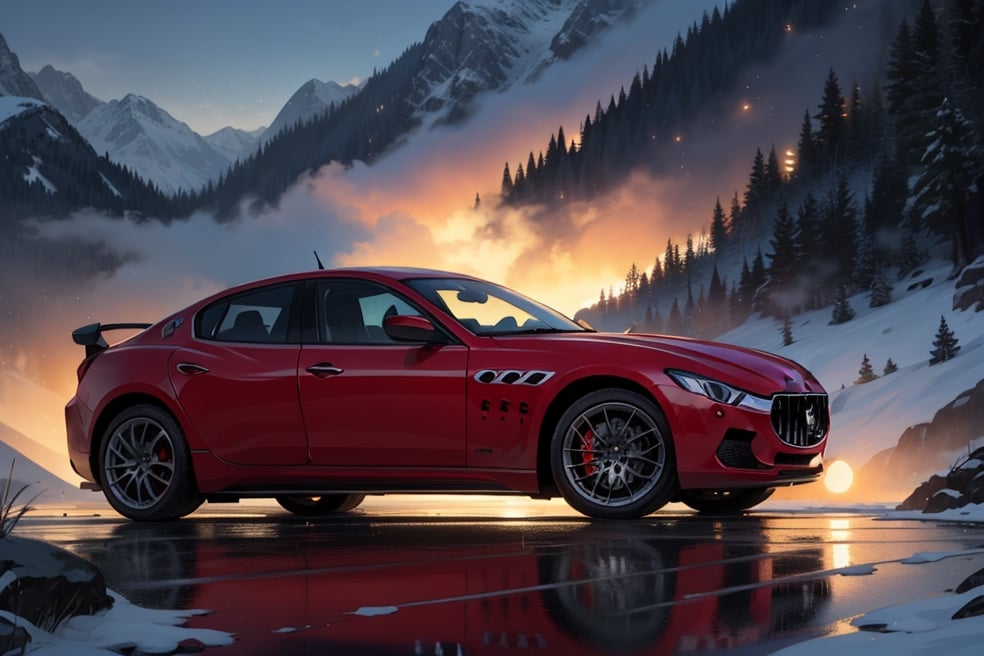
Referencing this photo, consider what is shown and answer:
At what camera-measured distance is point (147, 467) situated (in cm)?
887

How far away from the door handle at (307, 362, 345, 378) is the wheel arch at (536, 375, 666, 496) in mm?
1335

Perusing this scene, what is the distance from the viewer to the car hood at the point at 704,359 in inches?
294

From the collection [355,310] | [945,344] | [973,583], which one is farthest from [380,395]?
[945,344]

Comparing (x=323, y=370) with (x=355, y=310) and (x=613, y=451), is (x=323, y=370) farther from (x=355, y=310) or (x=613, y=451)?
(x=613, y=451)

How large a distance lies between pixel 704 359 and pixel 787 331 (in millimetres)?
70997

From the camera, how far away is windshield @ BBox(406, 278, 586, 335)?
8.07 m

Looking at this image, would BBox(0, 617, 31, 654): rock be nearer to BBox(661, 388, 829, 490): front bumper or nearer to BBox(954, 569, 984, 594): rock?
BBox(954, 569, 984, 594): rock

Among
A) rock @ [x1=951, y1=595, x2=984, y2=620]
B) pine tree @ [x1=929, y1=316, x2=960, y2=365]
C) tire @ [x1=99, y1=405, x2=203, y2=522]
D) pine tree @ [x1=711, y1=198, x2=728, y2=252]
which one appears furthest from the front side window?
pine tree @ [x1=711, y1=198, x2=728, y2=252]

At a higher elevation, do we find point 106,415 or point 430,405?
point 106,415

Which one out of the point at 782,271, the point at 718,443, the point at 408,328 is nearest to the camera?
the point at 718,443

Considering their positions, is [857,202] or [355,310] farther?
[857,202]

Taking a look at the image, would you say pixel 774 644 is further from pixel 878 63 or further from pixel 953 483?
pixel 878 63

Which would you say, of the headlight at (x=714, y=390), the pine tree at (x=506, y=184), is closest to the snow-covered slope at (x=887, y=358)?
the headlight at (x=714, y=390)

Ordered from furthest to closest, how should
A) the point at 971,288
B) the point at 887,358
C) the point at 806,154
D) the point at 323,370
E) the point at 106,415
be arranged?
1. the point at 806,154
2. the point at 887,358
3. the point at 971,288
4. the point at 106,415
5. the point at 323,370
